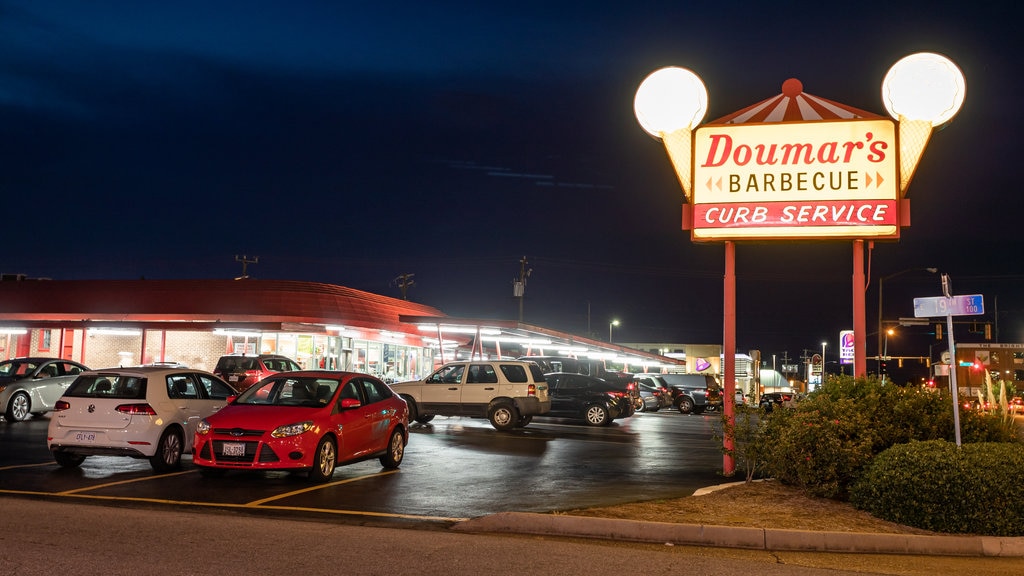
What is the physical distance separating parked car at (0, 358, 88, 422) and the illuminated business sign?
595 inches

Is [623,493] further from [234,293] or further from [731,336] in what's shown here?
[234,293]

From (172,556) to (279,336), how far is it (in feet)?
91.4

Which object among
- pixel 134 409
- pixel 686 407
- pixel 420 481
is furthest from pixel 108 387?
pixel 686 407

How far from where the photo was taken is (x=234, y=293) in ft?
120

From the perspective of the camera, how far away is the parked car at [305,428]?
458 inches

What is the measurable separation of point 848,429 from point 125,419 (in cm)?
991

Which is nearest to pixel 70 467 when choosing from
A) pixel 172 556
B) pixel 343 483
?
pixel 343 483

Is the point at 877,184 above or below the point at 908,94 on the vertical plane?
below

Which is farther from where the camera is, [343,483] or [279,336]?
[279,336]

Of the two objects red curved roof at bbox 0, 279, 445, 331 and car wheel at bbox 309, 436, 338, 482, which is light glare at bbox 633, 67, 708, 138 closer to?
car wheel at bbox 309, 436, 338, 482

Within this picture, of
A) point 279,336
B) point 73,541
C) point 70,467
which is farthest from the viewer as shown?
point 279,336

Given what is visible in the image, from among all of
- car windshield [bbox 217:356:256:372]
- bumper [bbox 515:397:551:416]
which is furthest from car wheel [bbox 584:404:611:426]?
car windshield [bbox 217:356:256:372]

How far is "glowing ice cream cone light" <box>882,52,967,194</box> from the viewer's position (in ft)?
44.9

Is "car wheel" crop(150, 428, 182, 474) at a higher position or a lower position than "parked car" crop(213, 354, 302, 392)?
lower
